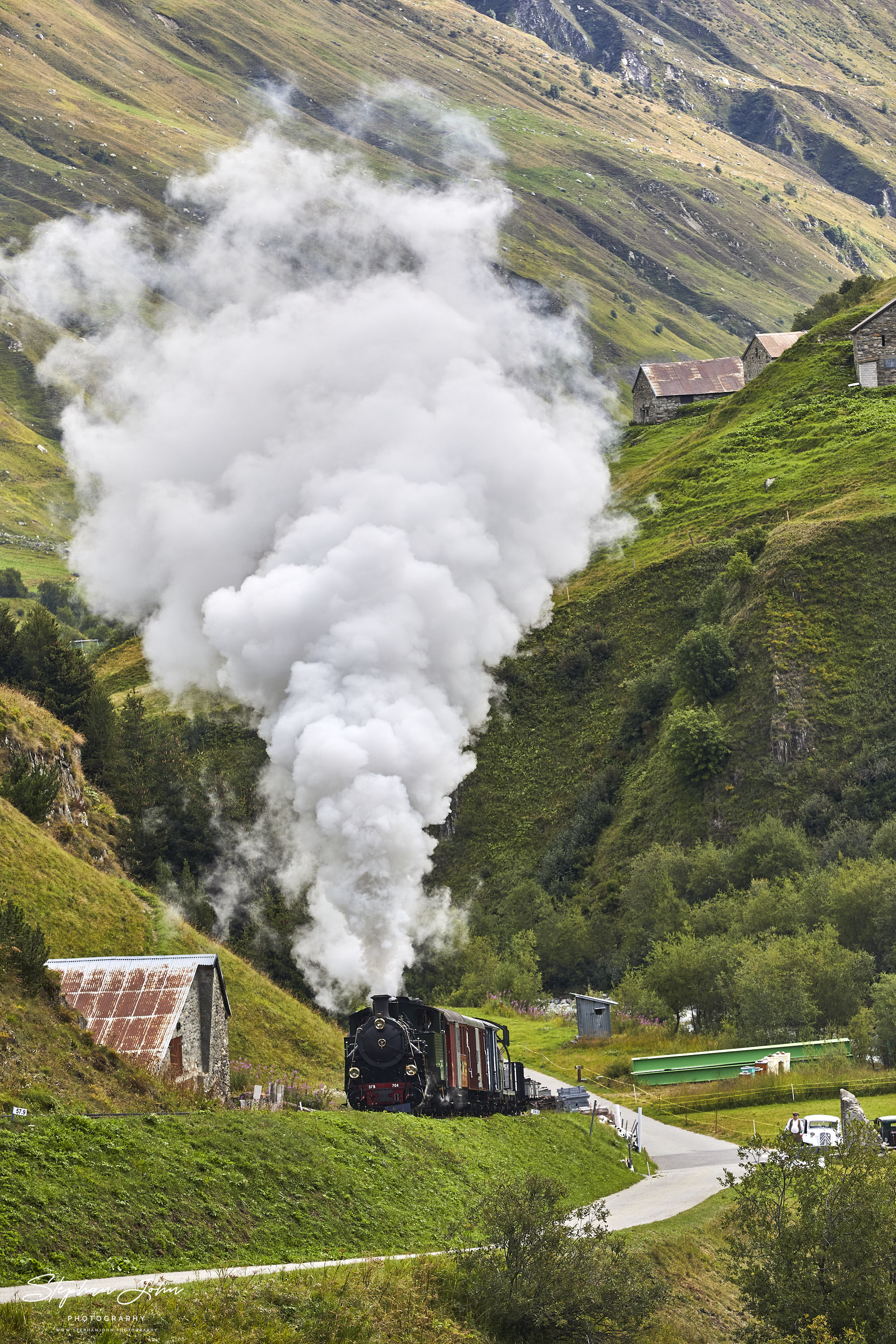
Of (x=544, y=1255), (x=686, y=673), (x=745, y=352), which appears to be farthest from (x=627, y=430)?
(x=544, y=1255)

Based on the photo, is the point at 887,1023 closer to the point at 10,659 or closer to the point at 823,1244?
the point at 823,1244

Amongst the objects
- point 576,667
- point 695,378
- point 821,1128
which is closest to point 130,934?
point 821,1128

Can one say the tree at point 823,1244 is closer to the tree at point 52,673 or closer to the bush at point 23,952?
the bush at point 23,952

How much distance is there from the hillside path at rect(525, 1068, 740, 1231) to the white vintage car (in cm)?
223

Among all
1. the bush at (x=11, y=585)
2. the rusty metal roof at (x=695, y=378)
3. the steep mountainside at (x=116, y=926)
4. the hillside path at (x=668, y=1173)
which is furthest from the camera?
the bush at (x=11, y=585)

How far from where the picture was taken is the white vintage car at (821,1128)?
120ft

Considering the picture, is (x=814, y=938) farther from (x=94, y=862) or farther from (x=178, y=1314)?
(x=178, y=1314)

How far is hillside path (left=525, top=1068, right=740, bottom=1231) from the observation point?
104ft

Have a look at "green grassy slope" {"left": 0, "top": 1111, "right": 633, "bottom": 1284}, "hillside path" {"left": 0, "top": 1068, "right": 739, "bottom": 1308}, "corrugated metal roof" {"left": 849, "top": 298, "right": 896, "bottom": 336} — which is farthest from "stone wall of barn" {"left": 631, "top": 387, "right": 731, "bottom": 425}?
"green grassy slope" {"left": 0, "top": 1111, "right": 633, "bottom": 1284}

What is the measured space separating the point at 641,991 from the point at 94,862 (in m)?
27.3

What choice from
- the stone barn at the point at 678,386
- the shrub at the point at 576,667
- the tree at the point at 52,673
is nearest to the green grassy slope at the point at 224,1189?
the tree at the point at 52,673

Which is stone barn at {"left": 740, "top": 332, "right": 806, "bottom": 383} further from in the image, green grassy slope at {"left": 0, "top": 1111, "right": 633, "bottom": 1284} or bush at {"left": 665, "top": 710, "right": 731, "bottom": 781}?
green grassy slope at {"left": 0, "top": 1111, "right": 633, "bottom": 1284}

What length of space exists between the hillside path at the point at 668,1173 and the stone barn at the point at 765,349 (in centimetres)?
9345

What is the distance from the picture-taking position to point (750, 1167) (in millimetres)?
22984
